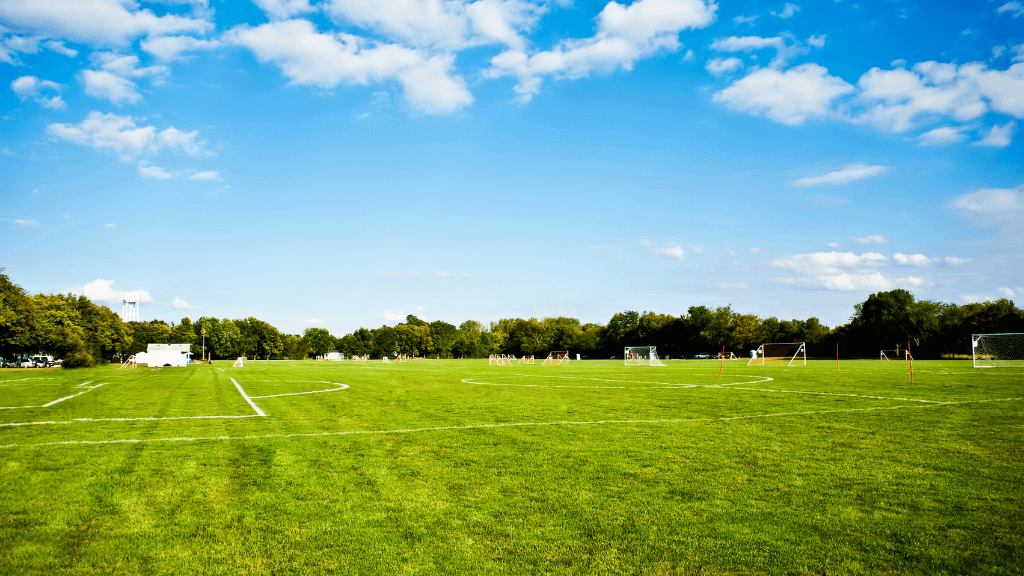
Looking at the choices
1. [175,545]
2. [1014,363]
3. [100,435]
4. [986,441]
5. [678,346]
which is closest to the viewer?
[175,545]

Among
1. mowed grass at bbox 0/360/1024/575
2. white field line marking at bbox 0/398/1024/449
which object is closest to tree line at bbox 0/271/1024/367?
white field line marking at bbox 0/398/1024/449

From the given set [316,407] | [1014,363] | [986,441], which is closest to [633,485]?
[986,441]

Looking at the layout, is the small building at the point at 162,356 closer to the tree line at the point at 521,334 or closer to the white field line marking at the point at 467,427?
the tree line at the point at 521,334

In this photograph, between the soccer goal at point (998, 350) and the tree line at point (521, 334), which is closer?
the soccer goal at point (998, 350)

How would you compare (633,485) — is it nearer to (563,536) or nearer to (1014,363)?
(563,536)

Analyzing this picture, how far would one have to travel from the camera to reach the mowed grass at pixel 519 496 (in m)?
4.25

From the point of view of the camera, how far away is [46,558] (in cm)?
428

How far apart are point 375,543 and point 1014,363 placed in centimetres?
5322

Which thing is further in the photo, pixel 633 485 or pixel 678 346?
pixel 678 346

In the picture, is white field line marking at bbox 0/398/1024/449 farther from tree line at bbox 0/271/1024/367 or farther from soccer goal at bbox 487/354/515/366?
soccer goal at bbox 487/354/515/366

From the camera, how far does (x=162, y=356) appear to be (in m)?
66.5

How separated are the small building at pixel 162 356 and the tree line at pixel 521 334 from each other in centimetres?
493

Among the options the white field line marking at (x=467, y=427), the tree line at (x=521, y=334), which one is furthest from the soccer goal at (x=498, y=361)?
the white field line marking at (x=467, y=427)

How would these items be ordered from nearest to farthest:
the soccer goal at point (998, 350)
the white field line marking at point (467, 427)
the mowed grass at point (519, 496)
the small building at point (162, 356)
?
the mowed grass at point (519, 496) → the white field line marking at point (467, 427) → the soccer goal at point (998, 350) → the small building at point (162, 356)
